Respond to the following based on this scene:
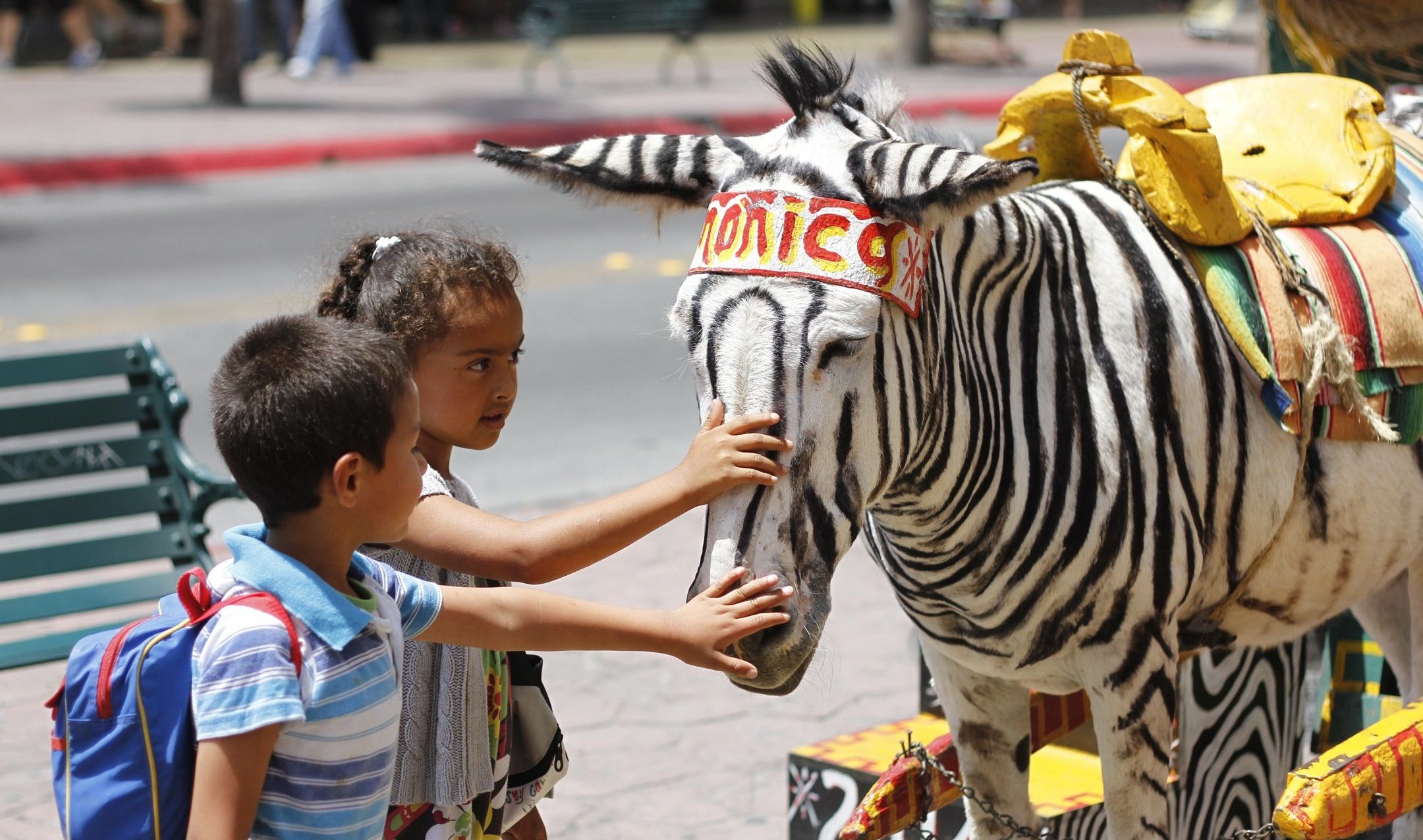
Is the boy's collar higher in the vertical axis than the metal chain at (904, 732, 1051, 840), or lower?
higher

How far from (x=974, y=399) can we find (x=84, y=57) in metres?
18.7

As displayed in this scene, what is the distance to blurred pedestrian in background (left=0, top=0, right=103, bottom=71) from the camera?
1898cm

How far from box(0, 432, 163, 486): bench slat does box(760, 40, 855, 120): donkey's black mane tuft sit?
8.88 ft

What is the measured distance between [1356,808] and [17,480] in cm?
346

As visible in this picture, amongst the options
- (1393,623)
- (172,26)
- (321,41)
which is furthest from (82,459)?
(172,26)

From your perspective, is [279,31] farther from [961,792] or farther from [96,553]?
[961,792]

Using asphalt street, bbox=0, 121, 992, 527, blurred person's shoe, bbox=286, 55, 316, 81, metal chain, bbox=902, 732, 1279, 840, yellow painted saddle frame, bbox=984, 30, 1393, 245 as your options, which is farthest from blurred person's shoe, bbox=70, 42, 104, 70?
metal chain, bbox=902, 732, 1279, 840

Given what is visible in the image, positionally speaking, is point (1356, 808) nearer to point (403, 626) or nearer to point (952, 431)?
point (952, 431)

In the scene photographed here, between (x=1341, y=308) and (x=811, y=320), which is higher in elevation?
(x=811, y=320)

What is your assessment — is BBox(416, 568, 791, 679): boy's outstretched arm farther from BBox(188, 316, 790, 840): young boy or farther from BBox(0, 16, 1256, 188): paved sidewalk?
BBox(0, 16, 1256, 188): paved sidewalk

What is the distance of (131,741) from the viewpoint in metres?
2.00

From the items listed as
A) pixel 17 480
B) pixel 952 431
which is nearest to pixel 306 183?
pixel 17 480

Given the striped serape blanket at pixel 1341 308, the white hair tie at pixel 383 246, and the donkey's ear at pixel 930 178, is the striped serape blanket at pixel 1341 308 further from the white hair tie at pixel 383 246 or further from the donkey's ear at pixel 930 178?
the white hair tie at pixel 383 246

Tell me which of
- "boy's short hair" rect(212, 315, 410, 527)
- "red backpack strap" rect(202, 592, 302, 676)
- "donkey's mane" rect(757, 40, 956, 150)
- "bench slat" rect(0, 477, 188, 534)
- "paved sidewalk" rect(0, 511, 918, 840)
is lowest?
"paved sidewalk" rect(0, 511, 918, 840)
